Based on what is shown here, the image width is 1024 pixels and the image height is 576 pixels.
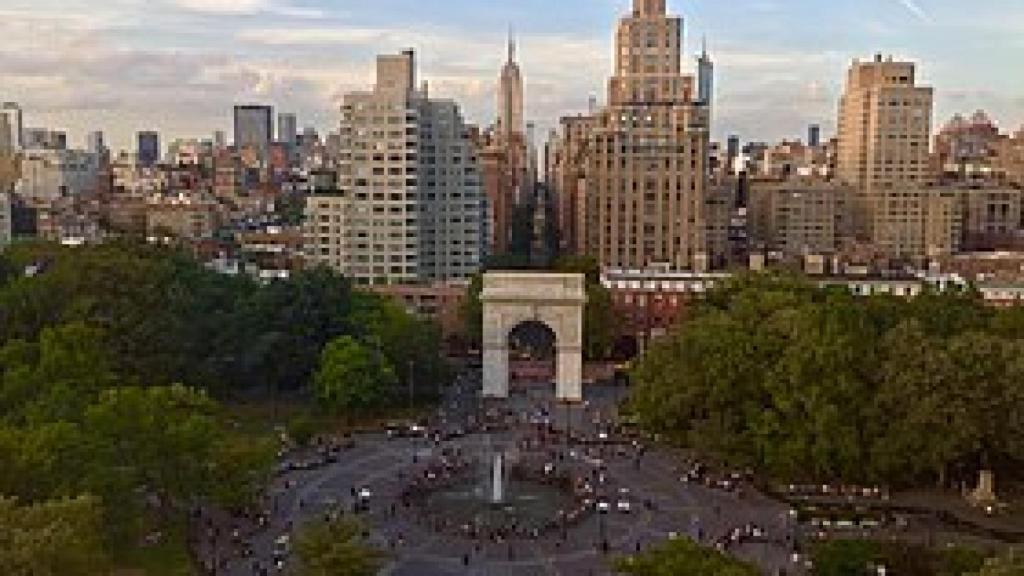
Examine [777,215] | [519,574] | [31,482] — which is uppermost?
[777,215]

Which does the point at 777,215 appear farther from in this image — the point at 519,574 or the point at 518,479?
the point at 519,574

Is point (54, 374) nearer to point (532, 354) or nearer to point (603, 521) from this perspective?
point (603, 521)

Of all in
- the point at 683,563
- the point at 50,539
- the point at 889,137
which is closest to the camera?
the point at 50,539

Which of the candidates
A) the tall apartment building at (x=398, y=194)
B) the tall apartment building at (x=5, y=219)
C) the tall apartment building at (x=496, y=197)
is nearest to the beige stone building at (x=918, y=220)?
the tall apartment building at (x=496, y=197)

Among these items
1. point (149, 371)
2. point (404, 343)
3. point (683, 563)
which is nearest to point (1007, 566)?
point (683, 563)

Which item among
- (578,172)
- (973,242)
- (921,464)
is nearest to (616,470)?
(921,464)
